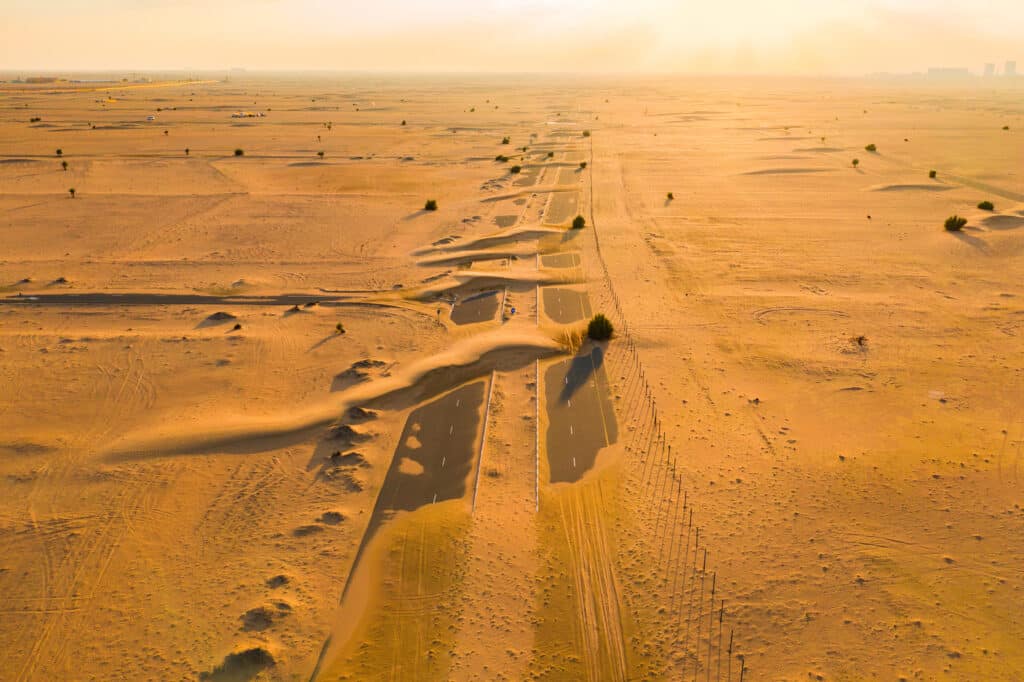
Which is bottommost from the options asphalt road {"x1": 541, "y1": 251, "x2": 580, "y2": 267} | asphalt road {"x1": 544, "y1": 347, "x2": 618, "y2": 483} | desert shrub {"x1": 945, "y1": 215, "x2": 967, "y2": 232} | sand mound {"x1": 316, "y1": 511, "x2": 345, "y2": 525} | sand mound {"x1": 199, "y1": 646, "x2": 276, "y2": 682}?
sand mound {"x1": 199, "y1": 646, "x2": 276, "y2": 682}

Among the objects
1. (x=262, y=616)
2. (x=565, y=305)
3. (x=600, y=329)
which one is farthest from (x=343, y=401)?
(x=565, y=305)

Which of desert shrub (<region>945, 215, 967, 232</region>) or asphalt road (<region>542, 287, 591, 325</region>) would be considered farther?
desert shrub (<region>945, 215, 967, 232</region>)

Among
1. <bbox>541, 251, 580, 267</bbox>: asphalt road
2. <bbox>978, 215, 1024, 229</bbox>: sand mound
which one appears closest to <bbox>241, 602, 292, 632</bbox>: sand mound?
<bbox>541, 251, 580, 267</bbox>: asphalt road

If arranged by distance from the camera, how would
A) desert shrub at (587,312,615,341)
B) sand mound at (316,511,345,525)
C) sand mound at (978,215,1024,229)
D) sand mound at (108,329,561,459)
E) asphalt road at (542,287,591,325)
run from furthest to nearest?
sand mound at (978,215,1024,229), asphalt road at (542,287,591,325), desert shrub at (587,312,615,341), sand mound at (108,329,561,459), sand mound at (316,511,345,525)

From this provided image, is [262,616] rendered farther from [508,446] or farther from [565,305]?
[565,305]

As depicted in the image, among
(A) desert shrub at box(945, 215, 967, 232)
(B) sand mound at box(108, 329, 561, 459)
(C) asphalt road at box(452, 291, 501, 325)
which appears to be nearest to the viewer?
(B) sand mound at box(108, 329, 561, 459)

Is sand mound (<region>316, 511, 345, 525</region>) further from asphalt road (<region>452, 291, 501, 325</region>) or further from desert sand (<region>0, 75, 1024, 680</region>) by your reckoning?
asphalt road (<region>452, 291, 501, 325</region>)

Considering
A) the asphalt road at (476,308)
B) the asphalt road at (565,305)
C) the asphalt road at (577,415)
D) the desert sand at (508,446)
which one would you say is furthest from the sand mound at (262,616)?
the asphalt road at (565,305)
